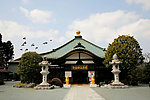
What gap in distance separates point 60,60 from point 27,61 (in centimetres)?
824

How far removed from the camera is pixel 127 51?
24234mm

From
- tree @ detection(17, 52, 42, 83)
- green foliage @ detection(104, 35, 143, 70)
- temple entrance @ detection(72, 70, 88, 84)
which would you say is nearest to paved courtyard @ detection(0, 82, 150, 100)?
tree @ detection(17, 52, 42, 83)

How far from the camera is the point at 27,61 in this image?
987 inches

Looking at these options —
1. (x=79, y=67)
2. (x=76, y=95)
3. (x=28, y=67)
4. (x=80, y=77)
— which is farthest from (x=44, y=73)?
(x=80, y=77)

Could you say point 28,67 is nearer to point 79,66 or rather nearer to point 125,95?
point 79,66

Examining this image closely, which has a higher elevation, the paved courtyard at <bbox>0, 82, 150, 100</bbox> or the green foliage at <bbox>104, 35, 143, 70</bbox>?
the green foliage at <bbox>104, 35, 143, 70</bbox>

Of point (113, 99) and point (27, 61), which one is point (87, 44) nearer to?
point (27, 61)

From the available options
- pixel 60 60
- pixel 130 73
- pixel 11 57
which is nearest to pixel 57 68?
pixel 60 60

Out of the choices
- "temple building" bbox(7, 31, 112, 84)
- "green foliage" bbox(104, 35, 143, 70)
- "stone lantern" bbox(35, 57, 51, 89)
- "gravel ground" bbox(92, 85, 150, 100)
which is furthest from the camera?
"temple building" bbox(7, 31, 112, 84)

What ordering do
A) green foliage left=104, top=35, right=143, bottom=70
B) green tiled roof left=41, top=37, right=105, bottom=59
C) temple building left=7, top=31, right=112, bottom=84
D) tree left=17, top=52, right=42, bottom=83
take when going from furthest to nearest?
green tiled roof left=41, top=37, right=105, bottom=59
temple building left=7, top=31, right=112, bottom=84
tree left=17, top=52, right=42, bottom=83
green foliage left=104, top=35, right=143, bottom=70

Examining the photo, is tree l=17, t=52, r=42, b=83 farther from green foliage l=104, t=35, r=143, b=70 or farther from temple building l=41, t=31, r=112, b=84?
green foliage l=104, t=35, r=143, b=70

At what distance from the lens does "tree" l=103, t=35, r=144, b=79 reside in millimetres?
23844

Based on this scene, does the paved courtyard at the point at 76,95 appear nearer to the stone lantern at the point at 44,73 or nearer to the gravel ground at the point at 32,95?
the gravel ground at the point at 32,95

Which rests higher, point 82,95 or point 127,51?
point 127,51
